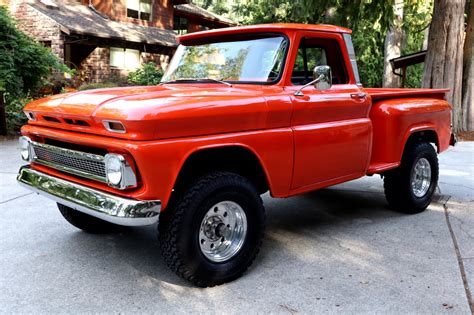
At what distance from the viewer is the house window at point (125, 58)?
22141 mm

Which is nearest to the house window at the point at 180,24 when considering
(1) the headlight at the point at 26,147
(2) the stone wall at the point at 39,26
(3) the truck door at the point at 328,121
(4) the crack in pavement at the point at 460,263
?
(2) the stone wall at the point at 39,26

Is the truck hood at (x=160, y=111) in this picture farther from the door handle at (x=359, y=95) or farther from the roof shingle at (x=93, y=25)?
the roof shingle at (x=93, y=25)

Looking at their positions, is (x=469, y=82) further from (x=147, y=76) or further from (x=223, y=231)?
(x=147, y=76)

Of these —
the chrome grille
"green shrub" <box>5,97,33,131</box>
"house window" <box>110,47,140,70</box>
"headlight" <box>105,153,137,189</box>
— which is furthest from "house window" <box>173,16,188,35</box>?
"headlight" <box>105,153,137,189</box>

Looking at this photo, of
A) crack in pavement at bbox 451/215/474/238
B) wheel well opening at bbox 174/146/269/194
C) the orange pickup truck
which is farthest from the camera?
crack in pavement at bbox 451/215/474/238

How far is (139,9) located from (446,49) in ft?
55.7

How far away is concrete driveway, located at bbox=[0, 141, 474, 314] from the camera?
10.3 ft

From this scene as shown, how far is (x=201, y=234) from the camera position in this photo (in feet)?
11.2

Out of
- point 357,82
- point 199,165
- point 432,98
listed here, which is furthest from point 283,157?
point 432,98

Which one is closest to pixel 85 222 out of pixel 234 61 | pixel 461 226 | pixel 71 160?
pixel 71 160

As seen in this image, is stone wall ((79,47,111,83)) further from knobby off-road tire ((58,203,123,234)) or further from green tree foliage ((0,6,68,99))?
knobby off-road tire ((58,203,123,234))

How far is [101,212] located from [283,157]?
1.49 meters

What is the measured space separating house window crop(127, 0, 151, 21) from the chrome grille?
21.6m

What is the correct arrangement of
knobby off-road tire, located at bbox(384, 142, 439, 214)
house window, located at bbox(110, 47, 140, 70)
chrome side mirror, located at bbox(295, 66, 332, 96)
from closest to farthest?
chrome side mirror, located at bbox(295, 66, 332, 96) → knobby off-road tire, located at bbox(384, 142, 439, 214) → house window, located at bbox(110, 47, 140, 70)
